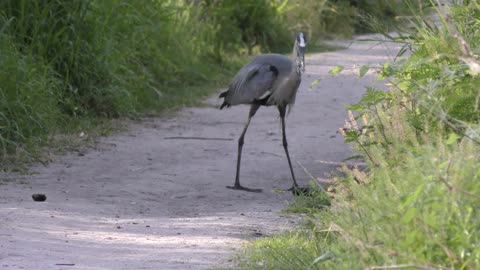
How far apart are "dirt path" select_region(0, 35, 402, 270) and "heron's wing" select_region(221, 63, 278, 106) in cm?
64

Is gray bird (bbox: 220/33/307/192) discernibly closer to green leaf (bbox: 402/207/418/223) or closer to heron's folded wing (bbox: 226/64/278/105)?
heron's folded wing (bbox: 226/64/278/105)

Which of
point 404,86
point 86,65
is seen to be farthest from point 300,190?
point 86,65

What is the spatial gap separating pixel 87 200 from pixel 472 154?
4.13m

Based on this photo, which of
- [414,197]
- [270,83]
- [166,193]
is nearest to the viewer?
[414,197]

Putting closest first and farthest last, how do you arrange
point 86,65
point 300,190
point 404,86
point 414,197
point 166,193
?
point 414,197 < point 404,86 < point 300,190 < point 166,193 < point 86,65

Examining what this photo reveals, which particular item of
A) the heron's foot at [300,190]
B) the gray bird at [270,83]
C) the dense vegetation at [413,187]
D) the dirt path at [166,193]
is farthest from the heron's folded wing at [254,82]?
the dense vegetation at [413,187]

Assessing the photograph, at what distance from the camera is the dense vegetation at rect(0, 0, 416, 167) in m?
9.28

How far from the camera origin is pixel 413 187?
4176 mm

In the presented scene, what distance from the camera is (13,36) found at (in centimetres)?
1029

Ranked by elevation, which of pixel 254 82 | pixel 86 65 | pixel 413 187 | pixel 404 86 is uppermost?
pixel 404 86

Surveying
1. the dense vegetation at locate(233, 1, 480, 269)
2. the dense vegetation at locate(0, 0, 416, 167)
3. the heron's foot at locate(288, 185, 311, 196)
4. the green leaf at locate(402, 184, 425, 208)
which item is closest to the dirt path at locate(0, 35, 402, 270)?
the heron's foot at locate(288, 185, 311, 196)

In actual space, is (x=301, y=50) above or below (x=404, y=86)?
below

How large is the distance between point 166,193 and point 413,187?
423 cm

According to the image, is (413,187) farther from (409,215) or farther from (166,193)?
(166,193)
